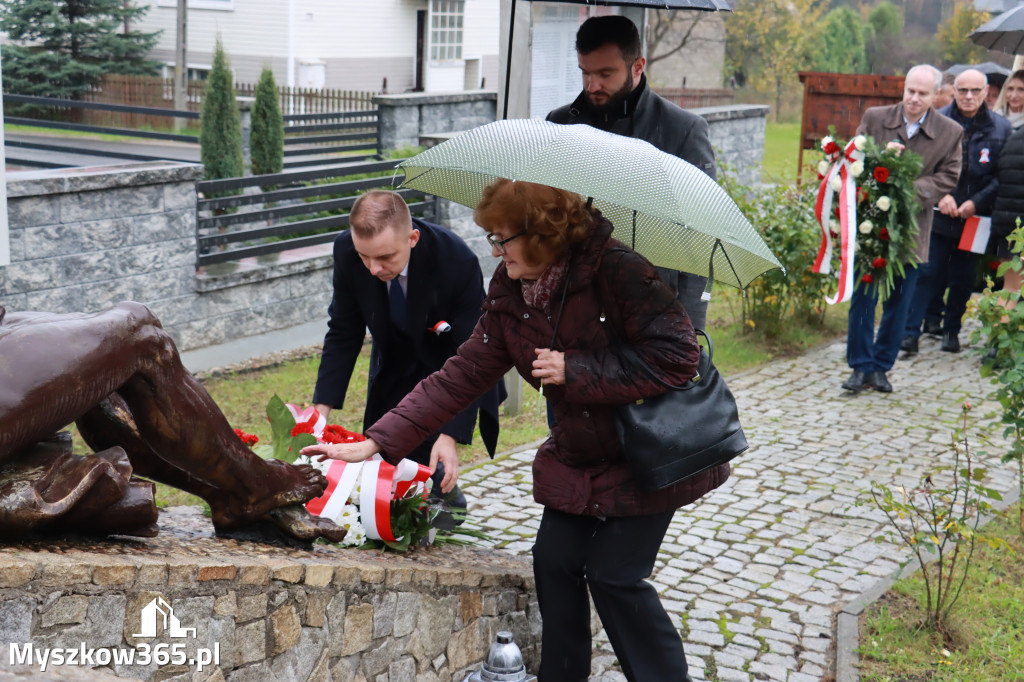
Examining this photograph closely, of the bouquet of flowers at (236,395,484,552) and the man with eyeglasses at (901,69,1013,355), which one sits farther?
the man with eyeglasses at (901,69,1013,355)

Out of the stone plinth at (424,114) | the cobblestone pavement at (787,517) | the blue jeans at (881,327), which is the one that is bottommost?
the cobblestone pavement at (787,517)

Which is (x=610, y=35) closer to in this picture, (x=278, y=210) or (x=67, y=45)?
(x=278, y=210)

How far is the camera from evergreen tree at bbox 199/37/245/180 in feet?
41.9

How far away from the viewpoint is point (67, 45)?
94.3 ft

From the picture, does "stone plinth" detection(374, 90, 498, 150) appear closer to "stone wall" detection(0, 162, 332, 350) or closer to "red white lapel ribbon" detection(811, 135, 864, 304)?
"stone wall" detection(0, 162, 332, 350)

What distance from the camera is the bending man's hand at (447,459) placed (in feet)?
13.7

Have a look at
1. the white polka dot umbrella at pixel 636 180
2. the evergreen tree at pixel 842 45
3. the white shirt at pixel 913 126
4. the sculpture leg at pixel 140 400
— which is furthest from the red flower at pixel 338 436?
the evergreen tree at pixel 842 45

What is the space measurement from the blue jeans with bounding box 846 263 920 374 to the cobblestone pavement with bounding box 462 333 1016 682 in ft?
0.87

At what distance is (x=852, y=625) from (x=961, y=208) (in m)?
5.90

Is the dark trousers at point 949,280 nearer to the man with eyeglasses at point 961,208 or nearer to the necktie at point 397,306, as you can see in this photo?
the man with eyeglasses at point 961,208

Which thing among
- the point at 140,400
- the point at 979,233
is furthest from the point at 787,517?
the point at 979,233

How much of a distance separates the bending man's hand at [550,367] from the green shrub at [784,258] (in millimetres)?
6207

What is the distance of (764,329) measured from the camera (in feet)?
33.1
